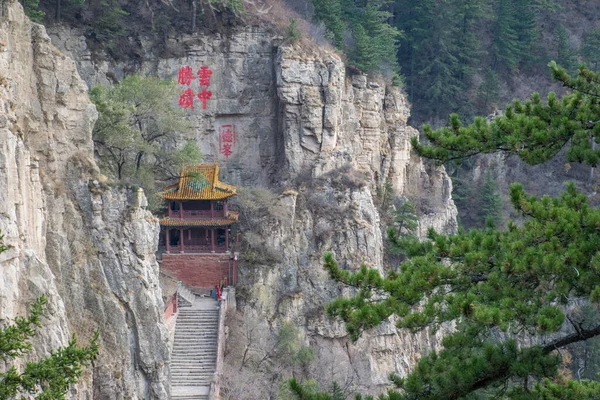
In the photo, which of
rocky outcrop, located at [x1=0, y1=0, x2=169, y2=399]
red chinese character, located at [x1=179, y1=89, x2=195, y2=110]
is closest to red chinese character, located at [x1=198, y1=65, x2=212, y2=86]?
red chinese character, located at [x1=179, y1=89, x2=195, y2=110]

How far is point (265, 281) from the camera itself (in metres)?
31.5

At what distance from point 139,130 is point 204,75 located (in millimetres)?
5279

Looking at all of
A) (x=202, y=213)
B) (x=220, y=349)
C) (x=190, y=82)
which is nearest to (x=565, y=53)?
(x=190, y=82)

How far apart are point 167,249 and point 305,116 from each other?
702 centimetres

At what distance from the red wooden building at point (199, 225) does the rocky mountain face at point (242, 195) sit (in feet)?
2.96

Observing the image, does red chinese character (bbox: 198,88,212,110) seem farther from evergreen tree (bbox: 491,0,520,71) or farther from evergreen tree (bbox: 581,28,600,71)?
evergreen tree (bbox: 581,28,600,71)

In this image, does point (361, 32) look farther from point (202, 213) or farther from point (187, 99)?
point (202, 213)

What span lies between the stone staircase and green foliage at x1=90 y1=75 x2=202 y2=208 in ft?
13.7

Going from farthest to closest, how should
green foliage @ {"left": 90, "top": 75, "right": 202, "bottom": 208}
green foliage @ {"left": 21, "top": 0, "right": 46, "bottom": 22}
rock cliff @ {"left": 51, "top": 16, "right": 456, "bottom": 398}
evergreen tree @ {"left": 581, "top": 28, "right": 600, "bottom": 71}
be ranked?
evergreen tree @ {"left": 581, "top": 28, "right": 600, "bottom": 71} → rock cliff @ {"left": 51, "top": 16, "right": 456, "bottom": 398} → green foliage @ {"left": 90, "top": 75, "right": 202, "bottom": 208} → green foliage @ {"left": 21, "top": 0, "right": 46, "bottom": 22}

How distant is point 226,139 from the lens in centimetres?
3475

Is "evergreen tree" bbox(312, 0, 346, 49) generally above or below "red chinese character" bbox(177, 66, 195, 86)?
above

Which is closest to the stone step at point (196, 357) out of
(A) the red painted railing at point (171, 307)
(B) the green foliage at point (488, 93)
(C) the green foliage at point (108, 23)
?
(A) the red painted railing at point (171, 307)

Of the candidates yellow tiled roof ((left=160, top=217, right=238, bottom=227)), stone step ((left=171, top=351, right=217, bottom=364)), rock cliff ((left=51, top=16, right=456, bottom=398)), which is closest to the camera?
stone step ((left=171, top=351, right=217, bottom=364))

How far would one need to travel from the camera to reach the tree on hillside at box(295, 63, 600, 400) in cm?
1068
